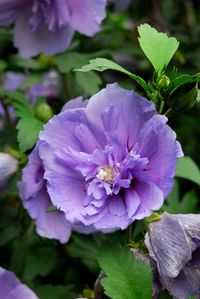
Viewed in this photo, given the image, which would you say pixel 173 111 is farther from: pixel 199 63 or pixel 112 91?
pixel 199 63

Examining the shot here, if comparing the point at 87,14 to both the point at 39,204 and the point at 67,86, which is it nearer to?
the point at 67,86

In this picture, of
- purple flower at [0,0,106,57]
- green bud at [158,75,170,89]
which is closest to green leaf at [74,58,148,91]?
green bud at [158,75,170,89]

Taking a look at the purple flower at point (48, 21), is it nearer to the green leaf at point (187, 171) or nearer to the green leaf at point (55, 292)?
the green leaf at point (187, 171)

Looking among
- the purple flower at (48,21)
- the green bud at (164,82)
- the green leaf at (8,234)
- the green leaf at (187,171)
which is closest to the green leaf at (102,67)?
the green bud at (164,82)

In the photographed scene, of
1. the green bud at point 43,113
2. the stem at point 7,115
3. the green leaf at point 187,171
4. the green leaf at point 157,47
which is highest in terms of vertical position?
the green leaf at point 157,47

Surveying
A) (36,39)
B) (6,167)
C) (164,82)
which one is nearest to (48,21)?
(36,39)

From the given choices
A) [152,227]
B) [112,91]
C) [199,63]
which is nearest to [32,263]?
[152,227]
